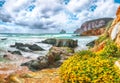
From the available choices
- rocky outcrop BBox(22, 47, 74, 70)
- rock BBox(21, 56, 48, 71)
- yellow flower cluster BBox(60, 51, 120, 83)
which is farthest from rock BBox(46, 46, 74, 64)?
yellow flower cluster BBox(60, 51, 120, 83)

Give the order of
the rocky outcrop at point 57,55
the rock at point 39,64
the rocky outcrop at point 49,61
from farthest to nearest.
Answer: the rocky outcrop at point 57,55 → the rocky outcrop at point 49,61 → the rock at point 39,64

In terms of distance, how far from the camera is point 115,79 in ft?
31.7

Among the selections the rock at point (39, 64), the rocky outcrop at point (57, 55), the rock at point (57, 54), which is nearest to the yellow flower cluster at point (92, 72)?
the rock at point (39, 64)

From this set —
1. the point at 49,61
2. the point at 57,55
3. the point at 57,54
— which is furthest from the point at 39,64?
the point at 57,54

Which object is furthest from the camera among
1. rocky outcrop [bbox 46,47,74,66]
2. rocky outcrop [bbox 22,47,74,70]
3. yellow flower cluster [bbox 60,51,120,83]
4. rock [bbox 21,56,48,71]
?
rocky outcrop [bbox 46,47,74,66]

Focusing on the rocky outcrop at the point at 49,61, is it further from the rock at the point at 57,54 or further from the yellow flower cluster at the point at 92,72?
the yellow flower cluster at the point at 92,72

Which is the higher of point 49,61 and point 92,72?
point 92,72

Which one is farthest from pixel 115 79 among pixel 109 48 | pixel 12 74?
pixel 12 74

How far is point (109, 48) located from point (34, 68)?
6754mm

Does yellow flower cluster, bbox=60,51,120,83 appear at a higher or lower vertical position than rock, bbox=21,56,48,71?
higher

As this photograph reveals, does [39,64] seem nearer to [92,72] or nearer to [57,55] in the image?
Answer: [57,55]

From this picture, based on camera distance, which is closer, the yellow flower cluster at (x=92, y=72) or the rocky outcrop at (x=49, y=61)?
the yellow flower cluster at (x=92, y=72)

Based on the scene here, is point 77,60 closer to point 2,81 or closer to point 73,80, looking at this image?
point 73,80

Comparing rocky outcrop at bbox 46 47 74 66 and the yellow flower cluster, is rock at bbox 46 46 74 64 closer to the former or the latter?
rocky outcrop at bbox 46 47 74 66
